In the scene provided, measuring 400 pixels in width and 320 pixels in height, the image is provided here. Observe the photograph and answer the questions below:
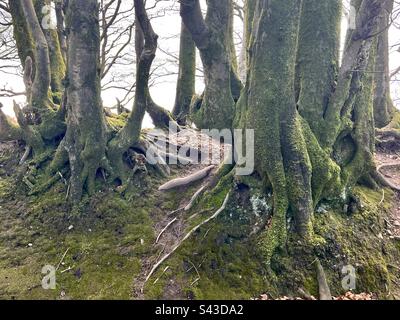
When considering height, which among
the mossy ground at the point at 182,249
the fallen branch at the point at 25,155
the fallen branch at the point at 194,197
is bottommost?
the mossy ground at the point at 182,249

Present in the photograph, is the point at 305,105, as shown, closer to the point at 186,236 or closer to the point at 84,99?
the point at 186,236

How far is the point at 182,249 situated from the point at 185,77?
4.89 meters

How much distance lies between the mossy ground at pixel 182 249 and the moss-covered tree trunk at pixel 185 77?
329 centimetres

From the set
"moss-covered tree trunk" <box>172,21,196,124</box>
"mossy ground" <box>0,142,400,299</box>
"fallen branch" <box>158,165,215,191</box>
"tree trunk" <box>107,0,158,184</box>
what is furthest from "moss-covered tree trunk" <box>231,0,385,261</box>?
"moss-covered tree trunk" <box>172,21,196,124</box>

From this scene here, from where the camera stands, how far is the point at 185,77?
8.42 metres

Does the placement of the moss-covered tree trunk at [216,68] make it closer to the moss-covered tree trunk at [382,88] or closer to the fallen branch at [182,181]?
the fallen branch at [182,181]

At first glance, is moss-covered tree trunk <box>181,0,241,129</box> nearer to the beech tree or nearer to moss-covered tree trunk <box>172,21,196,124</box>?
the beech tree

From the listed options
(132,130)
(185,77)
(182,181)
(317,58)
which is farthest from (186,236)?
(185,77)

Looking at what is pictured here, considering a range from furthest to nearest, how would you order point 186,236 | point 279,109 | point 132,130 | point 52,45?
point 52,45, point 132,130, point 279,109, point 186,236

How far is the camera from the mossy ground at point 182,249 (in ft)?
14.0

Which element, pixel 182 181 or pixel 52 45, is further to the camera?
pixel 52 45

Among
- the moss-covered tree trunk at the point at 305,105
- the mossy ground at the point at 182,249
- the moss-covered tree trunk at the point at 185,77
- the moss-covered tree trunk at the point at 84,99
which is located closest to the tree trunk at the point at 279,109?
the moss-covered tree trunk at the point at 305,105
